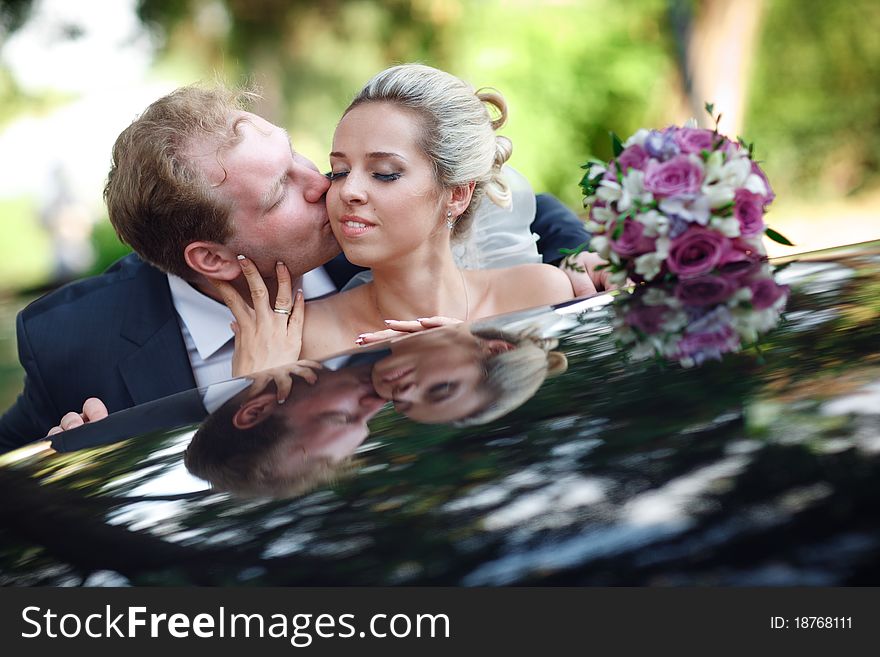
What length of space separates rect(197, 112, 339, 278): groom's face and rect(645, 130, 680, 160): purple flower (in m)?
0.97

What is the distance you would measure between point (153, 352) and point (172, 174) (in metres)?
0.56

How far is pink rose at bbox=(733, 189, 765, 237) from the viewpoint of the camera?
94.3 inches

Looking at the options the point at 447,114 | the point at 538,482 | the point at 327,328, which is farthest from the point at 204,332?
the point at 538,482

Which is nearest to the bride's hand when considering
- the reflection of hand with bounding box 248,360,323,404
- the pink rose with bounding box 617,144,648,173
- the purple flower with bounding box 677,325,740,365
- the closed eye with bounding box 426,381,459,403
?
the pink rose with bounding box 617,144,648,173

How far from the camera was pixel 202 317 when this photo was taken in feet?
10.9

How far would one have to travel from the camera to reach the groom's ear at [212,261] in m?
3.14

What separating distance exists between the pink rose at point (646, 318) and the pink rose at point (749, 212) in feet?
2.29

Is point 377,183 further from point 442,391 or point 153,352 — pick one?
point 442,391

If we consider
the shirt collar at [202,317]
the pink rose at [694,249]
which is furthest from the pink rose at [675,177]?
the shirt collar at [202,317]

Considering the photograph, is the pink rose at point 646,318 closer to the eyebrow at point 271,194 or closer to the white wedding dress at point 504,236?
the eyebrow at point 271,194

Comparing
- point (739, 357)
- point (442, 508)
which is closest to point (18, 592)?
point (442, 508)

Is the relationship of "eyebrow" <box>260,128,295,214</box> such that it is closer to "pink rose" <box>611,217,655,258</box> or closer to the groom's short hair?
the groom's short hair

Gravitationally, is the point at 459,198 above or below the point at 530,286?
above

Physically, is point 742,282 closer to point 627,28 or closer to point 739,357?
point 739,357
